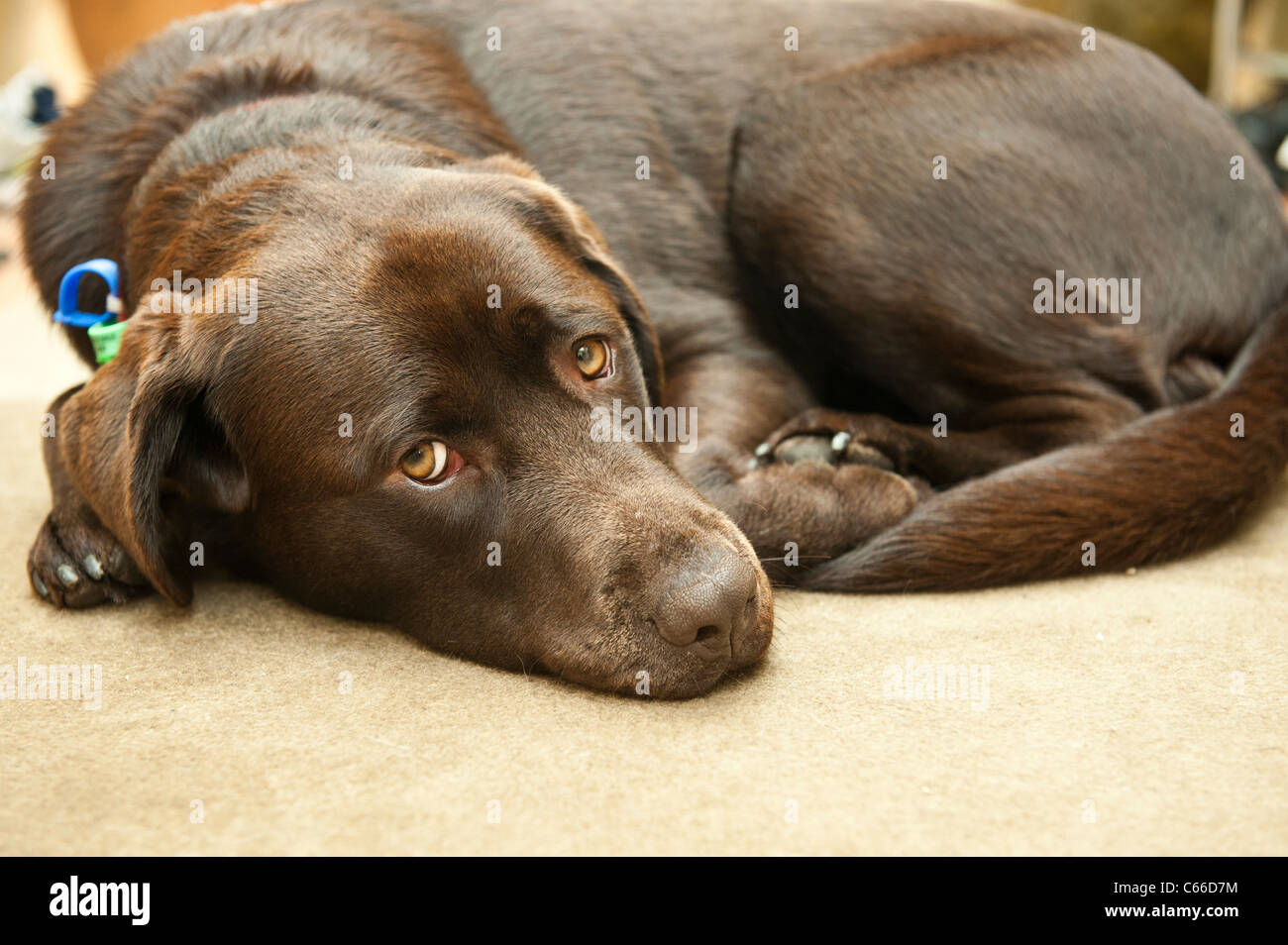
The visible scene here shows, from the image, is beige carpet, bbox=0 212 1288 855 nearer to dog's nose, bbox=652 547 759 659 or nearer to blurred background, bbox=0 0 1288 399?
dog's nose, bbox=652 547 759 659

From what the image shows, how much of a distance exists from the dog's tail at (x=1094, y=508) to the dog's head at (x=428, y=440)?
44cm

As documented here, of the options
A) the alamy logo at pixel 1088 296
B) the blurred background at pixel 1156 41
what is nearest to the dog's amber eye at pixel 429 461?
the alamy logo at pixel 1088 296

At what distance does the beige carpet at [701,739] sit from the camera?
4.64ft

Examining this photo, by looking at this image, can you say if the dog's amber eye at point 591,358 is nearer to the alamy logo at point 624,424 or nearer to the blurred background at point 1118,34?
the alamy logo at point 624,424

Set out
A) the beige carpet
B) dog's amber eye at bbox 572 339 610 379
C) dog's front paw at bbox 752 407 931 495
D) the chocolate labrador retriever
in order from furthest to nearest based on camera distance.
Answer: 1. dog's front paw at bbox 752 407 931 495
2. dog's amber eye at bbox 572 339 610 379
3. the chocolate labrador retriever
4. the beige carpet

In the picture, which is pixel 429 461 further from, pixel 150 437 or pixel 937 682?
pixel 937 682

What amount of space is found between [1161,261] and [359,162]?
1.64m

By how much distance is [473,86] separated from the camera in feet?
8.70

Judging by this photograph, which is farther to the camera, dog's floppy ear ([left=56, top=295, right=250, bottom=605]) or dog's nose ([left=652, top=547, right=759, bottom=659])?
dog's floppy ear ([left=56, top=295, right=250, bottom=605])

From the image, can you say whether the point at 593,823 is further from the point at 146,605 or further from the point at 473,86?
the point at 473,86

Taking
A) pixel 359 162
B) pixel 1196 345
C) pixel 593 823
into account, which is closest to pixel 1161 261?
pixel 1196 345

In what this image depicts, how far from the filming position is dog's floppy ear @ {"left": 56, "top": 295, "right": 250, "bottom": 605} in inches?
70.8

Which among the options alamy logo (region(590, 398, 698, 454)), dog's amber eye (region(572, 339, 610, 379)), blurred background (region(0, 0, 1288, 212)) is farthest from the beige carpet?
blurred background (region(0, 0, 1288, 212))

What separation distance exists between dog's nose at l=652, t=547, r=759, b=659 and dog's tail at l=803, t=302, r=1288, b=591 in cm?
50
